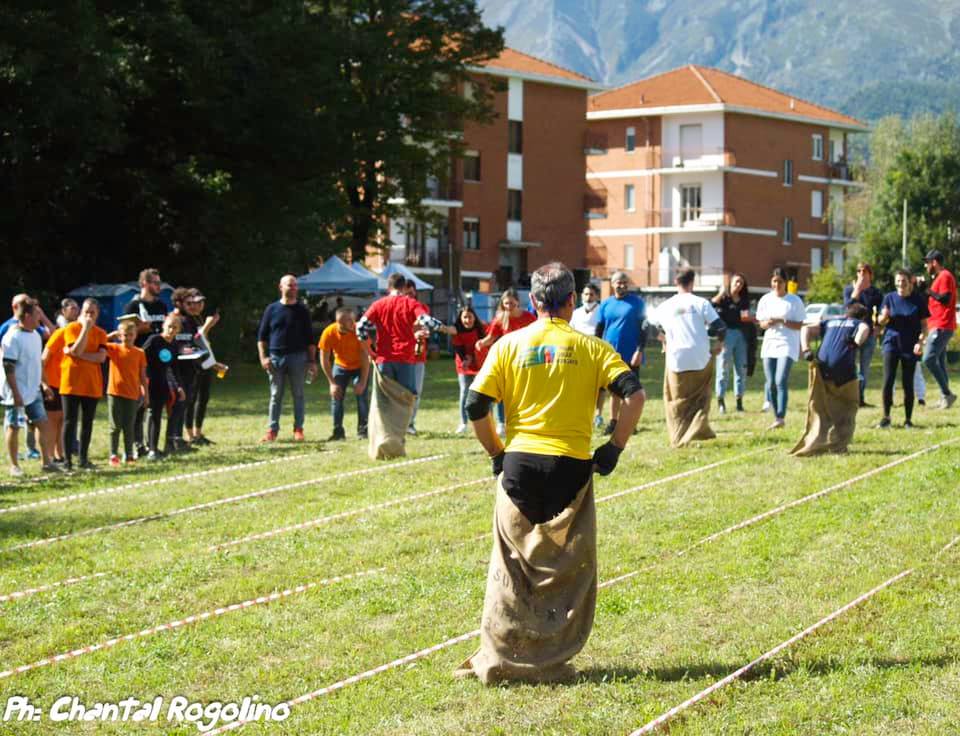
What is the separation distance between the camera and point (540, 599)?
279 inches

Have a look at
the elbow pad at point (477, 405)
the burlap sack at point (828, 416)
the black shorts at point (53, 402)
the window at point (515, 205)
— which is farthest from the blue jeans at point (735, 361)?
the window at point (515, 205)

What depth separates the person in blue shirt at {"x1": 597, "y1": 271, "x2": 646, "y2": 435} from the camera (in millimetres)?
16359

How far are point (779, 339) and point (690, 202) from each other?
2679 inches

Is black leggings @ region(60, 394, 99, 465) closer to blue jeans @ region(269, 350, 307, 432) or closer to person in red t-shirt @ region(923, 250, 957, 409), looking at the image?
blue jeans @ region(269, 350, 307, 432)

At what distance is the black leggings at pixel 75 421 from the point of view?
15.8 meters

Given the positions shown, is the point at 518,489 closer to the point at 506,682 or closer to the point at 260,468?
the point at 506,682

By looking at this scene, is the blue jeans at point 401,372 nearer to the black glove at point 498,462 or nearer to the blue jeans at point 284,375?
the blue jeans at point 284,375

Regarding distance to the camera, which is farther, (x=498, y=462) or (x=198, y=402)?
(x=198, y=402)

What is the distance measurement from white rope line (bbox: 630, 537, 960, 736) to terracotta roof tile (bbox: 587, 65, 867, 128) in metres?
76.4

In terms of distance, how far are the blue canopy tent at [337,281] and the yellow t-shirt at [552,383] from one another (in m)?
33.2

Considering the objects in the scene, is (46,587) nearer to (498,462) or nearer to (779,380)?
(498,462)

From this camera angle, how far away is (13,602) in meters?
9.02

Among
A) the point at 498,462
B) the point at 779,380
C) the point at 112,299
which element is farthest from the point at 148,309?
the point at 112,299

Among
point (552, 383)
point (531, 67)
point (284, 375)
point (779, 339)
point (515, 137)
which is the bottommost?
point (284, 375)
